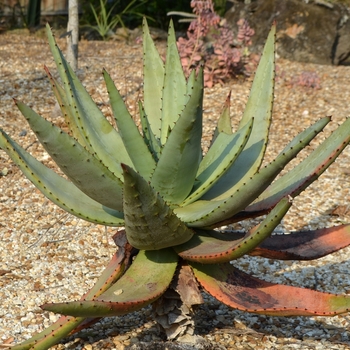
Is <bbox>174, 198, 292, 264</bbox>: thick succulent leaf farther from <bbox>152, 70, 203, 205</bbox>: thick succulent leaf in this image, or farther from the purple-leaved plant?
the purple-leaved plant

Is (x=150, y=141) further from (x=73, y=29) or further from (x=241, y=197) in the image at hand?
(x=73, y=29)

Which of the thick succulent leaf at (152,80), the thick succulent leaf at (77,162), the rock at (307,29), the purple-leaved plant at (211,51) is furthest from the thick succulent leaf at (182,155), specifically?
the rock at (307,29)

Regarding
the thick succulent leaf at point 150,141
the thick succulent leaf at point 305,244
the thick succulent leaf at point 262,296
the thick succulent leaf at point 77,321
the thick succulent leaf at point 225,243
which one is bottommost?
the thick succulent leaf at point 77,321

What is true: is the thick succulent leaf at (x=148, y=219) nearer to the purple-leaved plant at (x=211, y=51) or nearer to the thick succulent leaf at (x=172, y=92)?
the thick succulent leaf at (x=172, y=92)

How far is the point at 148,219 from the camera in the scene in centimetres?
186

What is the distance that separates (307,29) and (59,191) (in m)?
5.73

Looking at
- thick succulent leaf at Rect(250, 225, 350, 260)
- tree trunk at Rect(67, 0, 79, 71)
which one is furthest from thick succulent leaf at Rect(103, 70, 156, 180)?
tree trunk at Rect(67, 0, 79, 71)

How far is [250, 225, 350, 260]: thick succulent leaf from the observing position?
2197 millimetres

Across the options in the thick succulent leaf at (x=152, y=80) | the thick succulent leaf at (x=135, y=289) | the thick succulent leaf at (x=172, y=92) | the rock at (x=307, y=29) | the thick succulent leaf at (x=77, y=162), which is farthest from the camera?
the rock at (x=307, y=29)

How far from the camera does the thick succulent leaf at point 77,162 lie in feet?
5.94

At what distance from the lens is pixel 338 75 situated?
655 cm

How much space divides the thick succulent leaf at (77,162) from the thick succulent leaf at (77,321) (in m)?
0.20

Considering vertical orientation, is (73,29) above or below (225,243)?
above

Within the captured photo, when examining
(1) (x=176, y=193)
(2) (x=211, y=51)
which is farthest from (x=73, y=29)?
(1) (x=176, y=193)
